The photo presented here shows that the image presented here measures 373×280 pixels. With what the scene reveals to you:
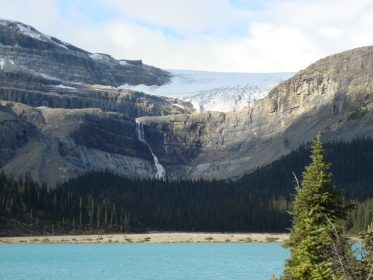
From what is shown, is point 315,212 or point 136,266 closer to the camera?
point 315,212

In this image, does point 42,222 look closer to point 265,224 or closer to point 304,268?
point 265,224

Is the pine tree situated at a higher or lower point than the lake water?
higher

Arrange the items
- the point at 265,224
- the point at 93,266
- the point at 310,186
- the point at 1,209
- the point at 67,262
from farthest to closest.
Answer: the point at 265,224
the point at 1,209
the point at 67,262
the point at 93,266
the point at 310,186

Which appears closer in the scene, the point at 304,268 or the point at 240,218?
the point at 304,268

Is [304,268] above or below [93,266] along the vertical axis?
above

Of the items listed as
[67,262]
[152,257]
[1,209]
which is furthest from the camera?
[1,209]

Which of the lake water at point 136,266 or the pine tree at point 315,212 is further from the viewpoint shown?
the lake water at point 136,266

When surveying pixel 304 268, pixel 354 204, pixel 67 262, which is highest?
pixel 354 204

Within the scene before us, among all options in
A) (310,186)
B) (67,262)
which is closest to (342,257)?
(310,186)

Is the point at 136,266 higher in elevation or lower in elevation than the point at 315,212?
lower

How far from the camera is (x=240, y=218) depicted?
644 feet

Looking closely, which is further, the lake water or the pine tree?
the lake water

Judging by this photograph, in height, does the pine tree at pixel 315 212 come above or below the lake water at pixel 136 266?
above

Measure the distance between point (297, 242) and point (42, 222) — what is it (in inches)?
5592
